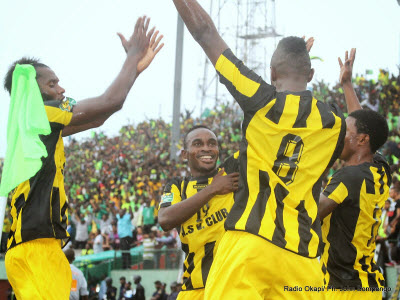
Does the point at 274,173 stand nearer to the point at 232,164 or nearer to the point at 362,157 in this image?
the point at 232,164

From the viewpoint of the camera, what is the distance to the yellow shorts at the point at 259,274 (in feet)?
9.10

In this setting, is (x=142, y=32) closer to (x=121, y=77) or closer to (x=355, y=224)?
(x=121, y=77)

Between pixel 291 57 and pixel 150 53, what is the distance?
1100 millimetres

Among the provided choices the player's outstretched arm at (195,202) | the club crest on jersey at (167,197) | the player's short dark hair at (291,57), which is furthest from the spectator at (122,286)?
the player's short dark hair at (291,57)

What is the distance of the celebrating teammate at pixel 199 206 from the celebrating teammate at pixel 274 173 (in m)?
0.97

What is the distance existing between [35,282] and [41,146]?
1.08m

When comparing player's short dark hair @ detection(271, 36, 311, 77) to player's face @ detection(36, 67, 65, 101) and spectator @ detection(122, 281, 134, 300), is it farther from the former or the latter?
spectator @ detection(122, 281, 134, 300)

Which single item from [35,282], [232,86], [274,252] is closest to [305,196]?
[274,252]

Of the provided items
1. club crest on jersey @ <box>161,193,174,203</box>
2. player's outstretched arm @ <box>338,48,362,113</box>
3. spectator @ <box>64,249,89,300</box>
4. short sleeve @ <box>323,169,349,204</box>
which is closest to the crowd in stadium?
spectator @ <box>64,249,89,300</box>

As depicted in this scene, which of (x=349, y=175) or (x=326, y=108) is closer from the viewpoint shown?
(x=326, y=108)

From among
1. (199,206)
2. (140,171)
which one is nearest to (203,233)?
(199,206)

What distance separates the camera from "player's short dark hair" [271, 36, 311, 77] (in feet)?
10.3

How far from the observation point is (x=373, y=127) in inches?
169

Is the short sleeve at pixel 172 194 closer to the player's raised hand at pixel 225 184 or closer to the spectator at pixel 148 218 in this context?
the player's raised hand at pixel 225 184
